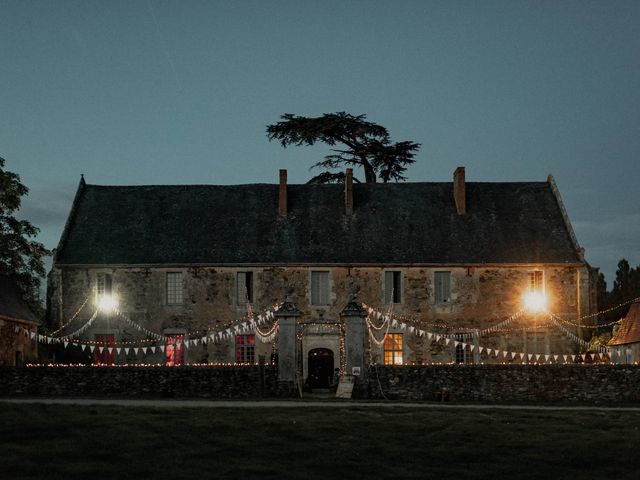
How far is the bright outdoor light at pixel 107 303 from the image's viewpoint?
36469 millimetres

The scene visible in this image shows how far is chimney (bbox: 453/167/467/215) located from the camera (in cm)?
3912

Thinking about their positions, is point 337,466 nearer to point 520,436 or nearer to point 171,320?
point 520,436

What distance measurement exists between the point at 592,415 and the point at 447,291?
15.4 metres

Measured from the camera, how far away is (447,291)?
36625 millimetres

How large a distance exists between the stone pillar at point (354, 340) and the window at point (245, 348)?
9416 millimetres

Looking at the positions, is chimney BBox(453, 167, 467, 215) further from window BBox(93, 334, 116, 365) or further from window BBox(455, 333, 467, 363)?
window BBox(93, 334, 116, 365)

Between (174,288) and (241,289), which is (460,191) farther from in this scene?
(174,288)

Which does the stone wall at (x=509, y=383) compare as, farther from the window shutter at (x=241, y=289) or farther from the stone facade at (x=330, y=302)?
the window shutter at (x=241, y=289)

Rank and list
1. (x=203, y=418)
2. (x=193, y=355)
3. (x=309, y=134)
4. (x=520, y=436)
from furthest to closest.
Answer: (x=309, y=134) < (x=193, y=355) < (x=203, y=418) < (x=520, y=436)

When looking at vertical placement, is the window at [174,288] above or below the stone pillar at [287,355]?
above

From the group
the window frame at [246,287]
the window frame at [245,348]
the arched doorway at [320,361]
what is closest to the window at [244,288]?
the window frame at [246,287]

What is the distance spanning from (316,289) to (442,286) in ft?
16.4

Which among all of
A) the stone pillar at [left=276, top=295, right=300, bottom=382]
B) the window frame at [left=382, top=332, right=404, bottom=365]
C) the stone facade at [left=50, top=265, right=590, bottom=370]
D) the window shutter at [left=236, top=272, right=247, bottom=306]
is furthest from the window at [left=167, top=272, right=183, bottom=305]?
the stone pillar at [left=276, top=295, right=300, bottom=382]

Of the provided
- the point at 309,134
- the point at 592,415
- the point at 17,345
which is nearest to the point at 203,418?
the point at 592,415
